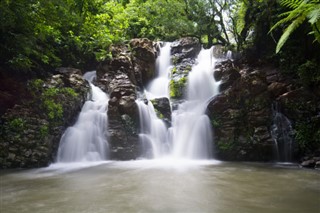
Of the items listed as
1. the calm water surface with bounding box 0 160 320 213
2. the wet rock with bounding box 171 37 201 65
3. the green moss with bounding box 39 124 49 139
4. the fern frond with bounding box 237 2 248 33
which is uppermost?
the fern frond with bounding box 237 2 248 33

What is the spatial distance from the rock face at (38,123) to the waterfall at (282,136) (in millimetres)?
7505

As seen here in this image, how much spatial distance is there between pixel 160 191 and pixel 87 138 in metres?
5.42

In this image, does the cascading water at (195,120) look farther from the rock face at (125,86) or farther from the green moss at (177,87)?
the rock face at (125,86)

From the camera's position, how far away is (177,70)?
1425cm

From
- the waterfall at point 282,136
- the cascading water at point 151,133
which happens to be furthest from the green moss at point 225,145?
the cascading water at point 151,133

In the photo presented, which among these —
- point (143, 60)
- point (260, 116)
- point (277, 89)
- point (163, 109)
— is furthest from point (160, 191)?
point (143, 60)

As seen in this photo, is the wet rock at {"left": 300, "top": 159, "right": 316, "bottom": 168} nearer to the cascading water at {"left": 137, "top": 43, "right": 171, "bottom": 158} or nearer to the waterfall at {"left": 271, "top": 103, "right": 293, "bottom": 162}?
the waterfall at {"left": 271, "top": 103, "right": 293, "bottom": 162}

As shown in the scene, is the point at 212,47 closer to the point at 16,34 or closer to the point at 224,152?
the point at 224,152

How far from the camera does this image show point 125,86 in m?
11.1

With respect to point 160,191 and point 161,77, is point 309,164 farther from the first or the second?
point 161,77

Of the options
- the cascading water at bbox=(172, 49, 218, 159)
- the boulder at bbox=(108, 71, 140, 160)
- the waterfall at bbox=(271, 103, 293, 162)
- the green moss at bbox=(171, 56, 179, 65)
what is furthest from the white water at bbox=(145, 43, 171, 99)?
the waterfall at bbox=(271, 103, 293, 162)

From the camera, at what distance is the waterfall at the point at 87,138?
905 centimetres

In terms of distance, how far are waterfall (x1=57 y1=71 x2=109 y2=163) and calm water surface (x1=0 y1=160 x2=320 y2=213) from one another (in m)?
1.92

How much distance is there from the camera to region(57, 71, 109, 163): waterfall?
29.7 feet
